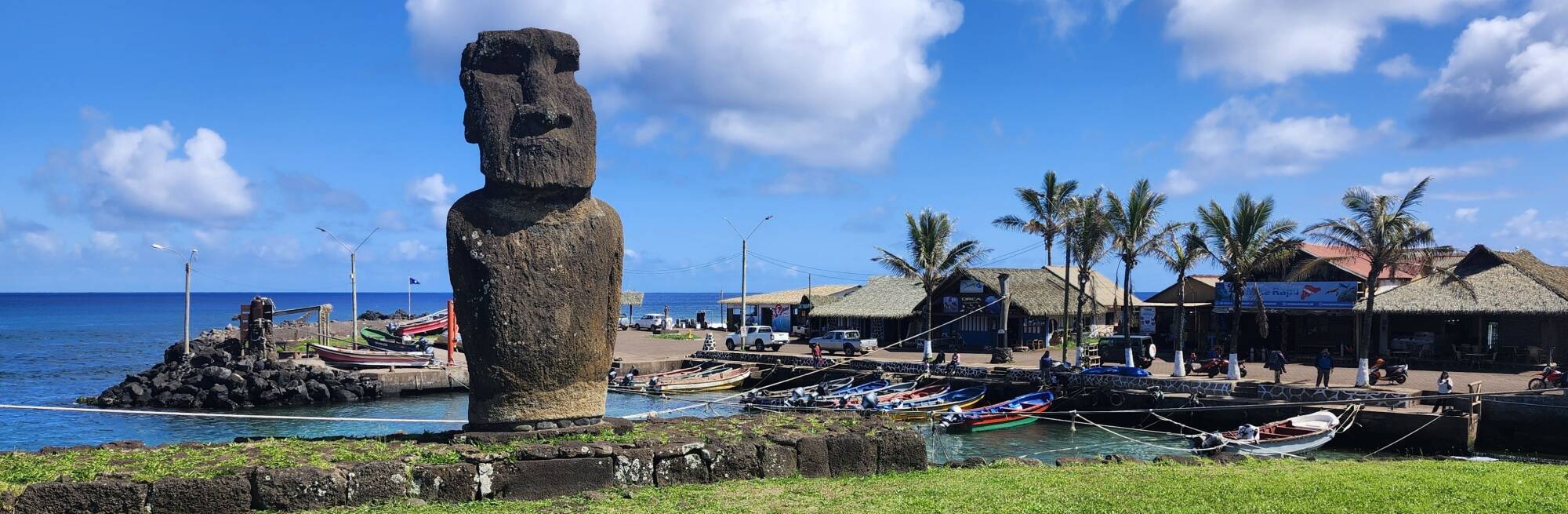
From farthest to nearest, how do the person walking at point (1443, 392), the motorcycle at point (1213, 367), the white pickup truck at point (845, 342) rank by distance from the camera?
1. the white pickup truck at point (845, 342)
2. the motorcycle at point (1213, 367)
3. the person walking at point (1443, 392)

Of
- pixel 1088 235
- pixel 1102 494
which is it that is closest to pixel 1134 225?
pixel 1088 235

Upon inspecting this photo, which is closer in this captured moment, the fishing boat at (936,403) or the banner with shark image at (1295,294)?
the fishing boat at (936,403)

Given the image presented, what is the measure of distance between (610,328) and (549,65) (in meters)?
3.10

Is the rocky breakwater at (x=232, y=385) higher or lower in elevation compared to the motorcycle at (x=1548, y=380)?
lower

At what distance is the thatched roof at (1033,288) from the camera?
4547 cm

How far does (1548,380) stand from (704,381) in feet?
86.9

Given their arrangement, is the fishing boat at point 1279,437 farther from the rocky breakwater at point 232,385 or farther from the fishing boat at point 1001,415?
the rocky breakwater at point 232,385

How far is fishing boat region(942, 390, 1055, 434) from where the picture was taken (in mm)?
27438

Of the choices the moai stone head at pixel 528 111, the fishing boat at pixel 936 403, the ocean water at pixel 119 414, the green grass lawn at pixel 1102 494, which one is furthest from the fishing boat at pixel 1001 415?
the moai stone head at pixel 528 111

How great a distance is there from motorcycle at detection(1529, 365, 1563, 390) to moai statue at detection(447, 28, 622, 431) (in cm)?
2651

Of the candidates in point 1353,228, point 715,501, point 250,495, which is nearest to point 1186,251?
point 1353,228

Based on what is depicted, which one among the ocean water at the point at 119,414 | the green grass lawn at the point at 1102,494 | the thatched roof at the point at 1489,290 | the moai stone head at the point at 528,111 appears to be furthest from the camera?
the thatched roof at the point at 1489,290

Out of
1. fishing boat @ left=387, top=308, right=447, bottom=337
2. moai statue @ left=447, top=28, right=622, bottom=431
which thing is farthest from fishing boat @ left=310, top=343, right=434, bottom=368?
moai statue @ left=447, top=28, right=622, bottom=431

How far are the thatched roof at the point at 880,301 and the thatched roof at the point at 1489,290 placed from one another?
2004cm
